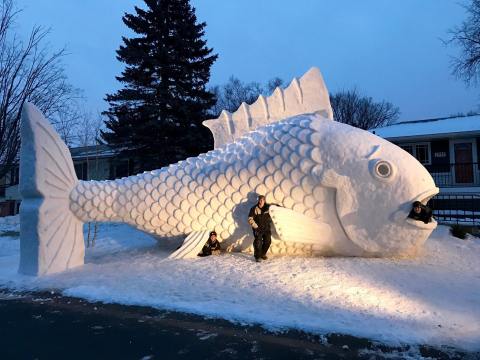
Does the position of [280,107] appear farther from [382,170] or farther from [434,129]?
[434,129]

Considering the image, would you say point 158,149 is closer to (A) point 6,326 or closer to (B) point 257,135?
(B) point 257,135

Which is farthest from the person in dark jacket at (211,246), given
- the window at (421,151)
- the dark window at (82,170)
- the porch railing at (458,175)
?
the dark window at (82,170)

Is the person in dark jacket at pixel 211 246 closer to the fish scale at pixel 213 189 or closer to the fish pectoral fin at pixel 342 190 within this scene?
the fish scale at pixel 213 189

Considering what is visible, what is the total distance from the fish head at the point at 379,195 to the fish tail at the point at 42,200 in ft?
13.9

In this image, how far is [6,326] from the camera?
4.09 meters

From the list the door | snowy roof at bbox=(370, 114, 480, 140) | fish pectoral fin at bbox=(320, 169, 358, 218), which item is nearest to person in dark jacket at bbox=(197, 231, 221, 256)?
fish pectoral fin at bbox=(320, 169, 358, 218)

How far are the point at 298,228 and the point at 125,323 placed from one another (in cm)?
287

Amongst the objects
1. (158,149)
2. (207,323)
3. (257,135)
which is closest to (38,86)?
(158,149)

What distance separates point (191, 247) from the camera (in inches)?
257

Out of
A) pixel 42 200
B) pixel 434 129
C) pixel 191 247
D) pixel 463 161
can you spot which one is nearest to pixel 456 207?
pixel 463 161

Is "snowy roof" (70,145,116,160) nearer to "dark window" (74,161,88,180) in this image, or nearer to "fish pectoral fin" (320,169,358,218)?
"dark window" (74,161,88,180)

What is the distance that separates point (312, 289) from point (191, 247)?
7.97ft

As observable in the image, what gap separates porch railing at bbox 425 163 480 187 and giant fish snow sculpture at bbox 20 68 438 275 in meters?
14.6

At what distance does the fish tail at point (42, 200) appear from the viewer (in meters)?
6.24
